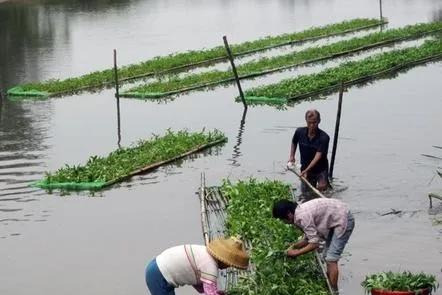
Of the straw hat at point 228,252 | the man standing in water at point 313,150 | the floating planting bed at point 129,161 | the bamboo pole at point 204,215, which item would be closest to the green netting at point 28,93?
the floating planting bed at point 129,161

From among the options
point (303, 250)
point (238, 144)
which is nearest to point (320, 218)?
point (303, 250)

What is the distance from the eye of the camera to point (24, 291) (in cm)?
1213

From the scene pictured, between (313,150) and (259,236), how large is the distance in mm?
2609

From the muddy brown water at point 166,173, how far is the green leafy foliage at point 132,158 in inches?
14.9

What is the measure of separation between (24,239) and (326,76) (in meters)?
15.7

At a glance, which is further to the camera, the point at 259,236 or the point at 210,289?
the point at 259,236

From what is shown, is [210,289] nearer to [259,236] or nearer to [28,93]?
[259,236]

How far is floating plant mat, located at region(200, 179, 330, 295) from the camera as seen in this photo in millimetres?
9742

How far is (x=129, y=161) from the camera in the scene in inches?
738

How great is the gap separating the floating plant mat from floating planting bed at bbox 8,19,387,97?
15500mm

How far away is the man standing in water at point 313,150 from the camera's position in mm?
13938

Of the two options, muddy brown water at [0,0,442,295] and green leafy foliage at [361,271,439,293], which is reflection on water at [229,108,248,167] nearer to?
muddy brown water at [0,0,442,295]

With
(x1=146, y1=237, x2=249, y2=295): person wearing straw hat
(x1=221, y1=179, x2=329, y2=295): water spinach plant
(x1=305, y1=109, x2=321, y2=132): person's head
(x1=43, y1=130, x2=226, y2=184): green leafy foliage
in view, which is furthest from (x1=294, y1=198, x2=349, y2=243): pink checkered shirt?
(x1=43, y1=130, x2=226, y2=184): green leafy foliage

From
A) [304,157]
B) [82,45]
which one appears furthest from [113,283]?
[82,45]
